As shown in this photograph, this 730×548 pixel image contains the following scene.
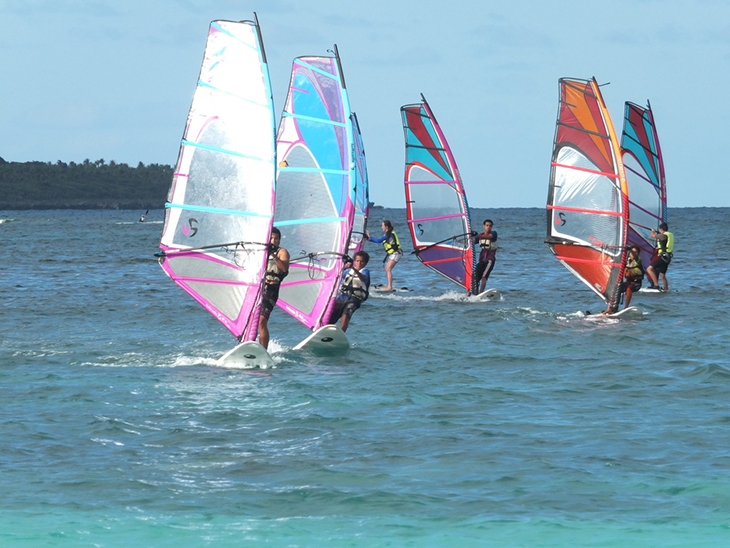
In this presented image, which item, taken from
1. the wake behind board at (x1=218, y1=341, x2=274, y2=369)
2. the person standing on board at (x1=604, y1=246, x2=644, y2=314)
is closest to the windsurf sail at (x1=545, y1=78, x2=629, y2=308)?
the person standing on board at (x1=604, y1=246, x2=644, y2=314)

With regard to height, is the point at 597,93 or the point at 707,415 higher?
the point at 597,93

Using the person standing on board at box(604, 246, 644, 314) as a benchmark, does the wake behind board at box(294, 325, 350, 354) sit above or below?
below

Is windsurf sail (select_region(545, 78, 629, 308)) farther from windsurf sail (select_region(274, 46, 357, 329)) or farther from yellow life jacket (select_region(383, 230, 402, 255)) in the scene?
windsurf sail (select_region(274, 46, 357, 329))

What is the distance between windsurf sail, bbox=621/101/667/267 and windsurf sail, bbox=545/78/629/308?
3.63 metres

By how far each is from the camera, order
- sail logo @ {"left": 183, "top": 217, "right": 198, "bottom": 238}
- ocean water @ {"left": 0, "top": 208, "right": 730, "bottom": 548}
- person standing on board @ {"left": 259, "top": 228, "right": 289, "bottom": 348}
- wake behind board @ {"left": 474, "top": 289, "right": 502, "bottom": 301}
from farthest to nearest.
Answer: wake behind board @ {"left": 474, "top": 289, "right": 502, "bottom": 301}
person standing on board @ {"left": 259, "top": 228, "right": 289, "bottom": 348}
sail logo @ {"left": 183, "top": 217, "right": 198, "bottom": 238}
ocean water @ {"left": 0, "top": 208, "right": 730, "bottom": 548}

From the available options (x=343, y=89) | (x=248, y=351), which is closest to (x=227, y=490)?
(x=248, y=351)

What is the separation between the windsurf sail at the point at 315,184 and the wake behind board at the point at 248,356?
1.80m

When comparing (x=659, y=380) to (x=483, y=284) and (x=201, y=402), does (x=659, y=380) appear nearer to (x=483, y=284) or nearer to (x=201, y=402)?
(x=201, y=402)

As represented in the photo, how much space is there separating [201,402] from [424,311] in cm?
942

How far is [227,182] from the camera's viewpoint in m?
12.8

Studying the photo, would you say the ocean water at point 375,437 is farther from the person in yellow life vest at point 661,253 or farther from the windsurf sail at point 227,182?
the person in yellow life vest at point 661,253

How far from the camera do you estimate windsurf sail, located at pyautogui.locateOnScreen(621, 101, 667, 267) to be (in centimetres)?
2203

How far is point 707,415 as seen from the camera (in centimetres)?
1033

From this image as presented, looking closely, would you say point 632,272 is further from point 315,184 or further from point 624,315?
point 315,184
